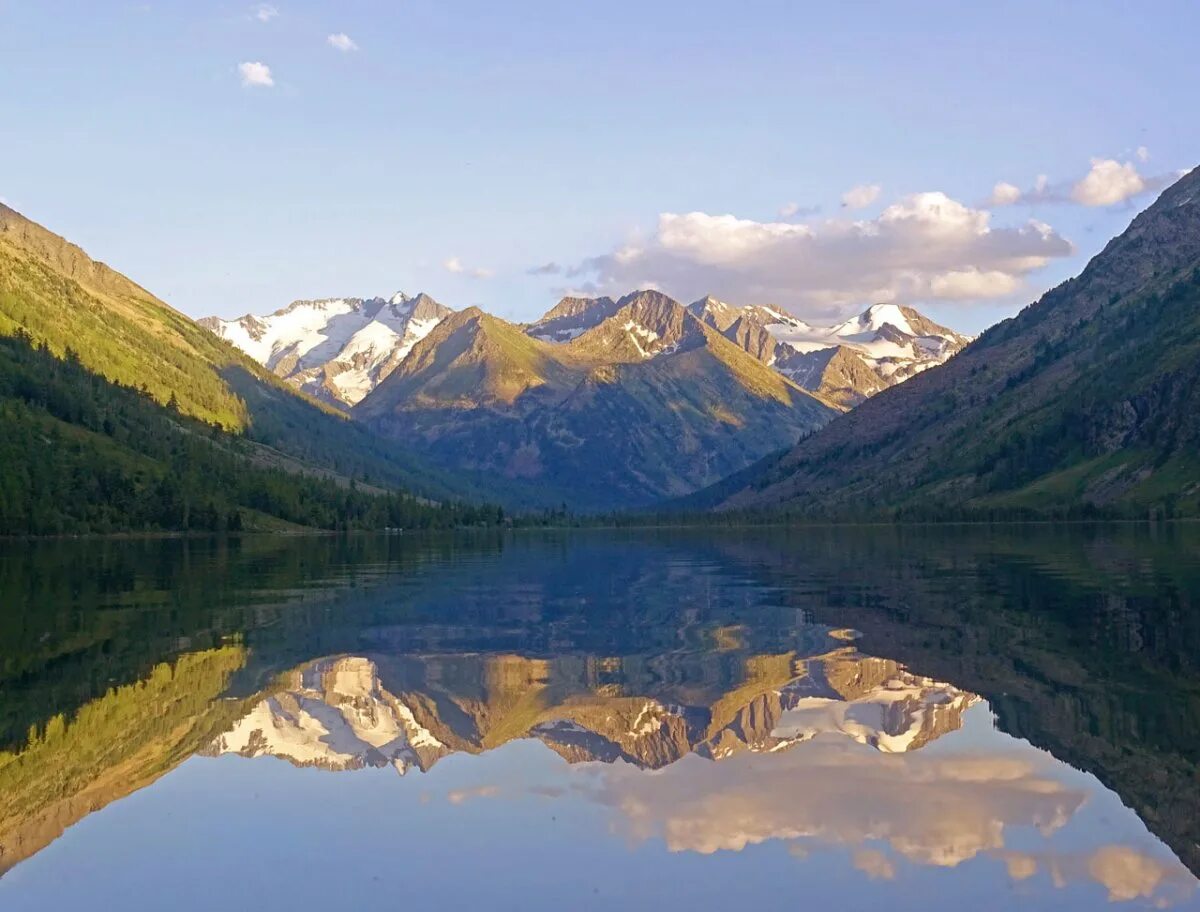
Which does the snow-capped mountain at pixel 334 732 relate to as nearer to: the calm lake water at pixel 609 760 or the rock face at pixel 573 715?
the rock face at pixel 573 715

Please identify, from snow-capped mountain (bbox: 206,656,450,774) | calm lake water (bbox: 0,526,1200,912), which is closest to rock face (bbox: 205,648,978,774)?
snow-capped mountain (bbox: 206,656,450,774)

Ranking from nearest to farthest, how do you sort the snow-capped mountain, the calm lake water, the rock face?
the calm lake water, the snow-capped mountain, the rock face

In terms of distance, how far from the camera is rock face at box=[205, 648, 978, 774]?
40.8 metres

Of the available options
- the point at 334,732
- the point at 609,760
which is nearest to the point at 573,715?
the point at 609,760

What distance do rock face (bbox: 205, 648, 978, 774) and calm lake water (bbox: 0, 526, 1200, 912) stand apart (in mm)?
185

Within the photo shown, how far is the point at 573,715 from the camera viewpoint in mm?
46250

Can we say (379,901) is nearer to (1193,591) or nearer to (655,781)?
(655,781)

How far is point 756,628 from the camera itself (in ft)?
239

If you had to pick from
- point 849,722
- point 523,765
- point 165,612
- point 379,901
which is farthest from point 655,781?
point 165,612

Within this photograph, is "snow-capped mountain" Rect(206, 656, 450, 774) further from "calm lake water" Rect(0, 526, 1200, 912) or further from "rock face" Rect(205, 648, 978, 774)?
"calm lake water" Rect(0, 526, 1200, 912)

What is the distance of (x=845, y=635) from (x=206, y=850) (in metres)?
43.4

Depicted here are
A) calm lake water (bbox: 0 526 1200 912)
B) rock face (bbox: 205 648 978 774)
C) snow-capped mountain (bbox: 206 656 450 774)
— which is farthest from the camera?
rock face (bbox: 205 648 978 774)

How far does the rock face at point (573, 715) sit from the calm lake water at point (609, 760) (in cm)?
18

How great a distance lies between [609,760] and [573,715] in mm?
7352
